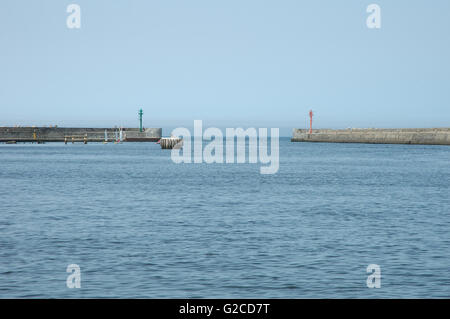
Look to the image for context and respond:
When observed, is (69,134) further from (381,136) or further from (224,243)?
(224,243)

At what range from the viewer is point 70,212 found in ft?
87.6

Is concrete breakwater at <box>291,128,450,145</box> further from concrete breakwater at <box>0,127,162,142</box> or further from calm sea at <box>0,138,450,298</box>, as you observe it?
calm sea at <box>0,138,450,298</box>

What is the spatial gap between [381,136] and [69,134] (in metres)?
68.7

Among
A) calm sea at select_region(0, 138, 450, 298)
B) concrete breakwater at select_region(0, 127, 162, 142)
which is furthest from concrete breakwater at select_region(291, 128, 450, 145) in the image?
calm sea at select_region(0, 138, 450, 298)

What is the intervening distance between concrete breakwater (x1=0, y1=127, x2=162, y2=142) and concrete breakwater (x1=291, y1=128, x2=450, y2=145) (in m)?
39.3

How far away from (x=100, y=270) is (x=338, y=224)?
34.9 feet

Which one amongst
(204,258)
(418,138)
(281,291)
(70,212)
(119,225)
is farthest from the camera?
(418,138)

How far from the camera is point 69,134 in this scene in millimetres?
151500

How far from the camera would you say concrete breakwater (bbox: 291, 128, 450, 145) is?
127250 millimetres

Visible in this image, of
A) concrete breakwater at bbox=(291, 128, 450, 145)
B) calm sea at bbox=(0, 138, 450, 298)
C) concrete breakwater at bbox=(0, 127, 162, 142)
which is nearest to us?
calm sea at bbox=(0, 138, 450, 298)

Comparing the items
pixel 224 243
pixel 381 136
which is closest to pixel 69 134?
pixel 381 136
